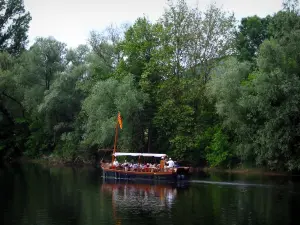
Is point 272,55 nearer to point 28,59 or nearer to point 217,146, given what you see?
point 217,146

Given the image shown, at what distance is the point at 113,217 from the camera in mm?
31281

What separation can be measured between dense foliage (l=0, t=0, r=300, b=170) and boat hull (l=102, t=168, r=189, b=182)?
A: 330 inches

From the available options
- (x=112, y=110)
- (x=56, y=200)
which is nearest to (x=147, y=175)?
(x=56, y=200)

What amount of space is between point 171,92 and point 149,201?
2729 cm

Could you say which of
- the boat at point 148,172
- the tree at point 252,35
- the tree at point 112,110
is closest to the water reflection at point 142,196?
the boat at point 148,172

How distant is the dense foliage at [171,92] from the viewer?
5028 centimetres

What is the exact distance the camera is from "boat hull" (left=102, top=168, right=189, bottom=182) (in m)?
48.6

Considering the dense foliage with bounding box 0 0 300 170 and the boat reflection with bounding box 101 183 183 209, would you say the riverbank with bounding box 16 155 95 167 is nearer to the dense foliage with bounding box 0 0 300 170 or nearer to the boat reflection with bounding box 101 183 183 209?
the dense foliage with bounding box 0 0 300 170

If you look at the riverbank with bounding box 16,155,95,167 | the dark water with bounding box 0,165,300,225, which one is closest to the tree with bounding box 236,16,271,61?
the dark water with bounding box 0,165,300,225

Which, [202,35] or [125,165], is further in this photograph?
[202,35]

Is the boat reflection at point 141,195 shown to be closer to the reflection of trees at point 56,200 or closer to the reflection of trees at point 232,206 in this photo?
the reflection of trees at point 232,206

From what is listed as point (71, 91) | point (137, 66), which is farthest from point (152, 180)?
point (71, 91)

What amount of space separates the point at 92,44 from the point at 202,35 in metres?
17.5

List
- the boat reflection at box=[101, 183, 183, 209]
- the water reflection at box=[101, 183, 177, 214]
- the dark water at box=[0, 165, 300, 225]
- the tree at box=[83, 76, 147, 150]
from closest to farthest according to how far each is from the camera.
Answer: the dark water at box=[0, 165, 300, 225], the water reflection at box=[101, 183, 177, 214], the boat reflection at box=[101, 183, 183, 209], the tree at box=[83, 76, 147, 150]
